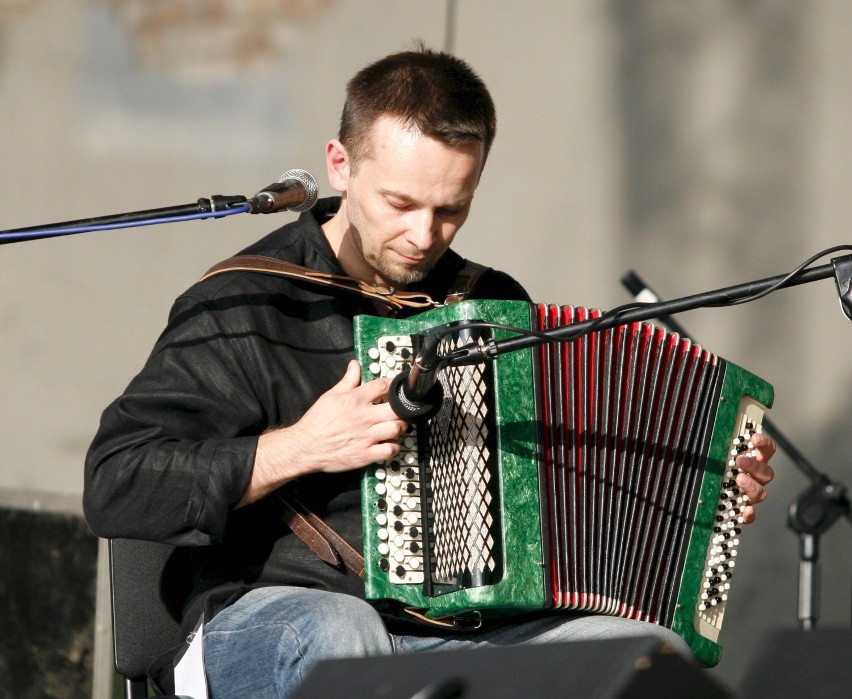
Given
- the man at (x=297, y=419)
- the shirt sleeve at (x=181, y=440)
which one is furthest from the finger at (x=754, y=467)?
the shirt sleeve at (x=181, y=440)

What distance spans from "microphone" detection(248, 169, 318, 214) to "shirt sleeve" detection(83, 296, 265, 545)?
398 mm

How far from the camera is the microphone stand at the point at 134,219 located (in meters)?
1.82

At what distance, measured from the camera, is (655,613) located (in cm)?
228

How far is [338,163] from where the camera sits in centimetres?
246

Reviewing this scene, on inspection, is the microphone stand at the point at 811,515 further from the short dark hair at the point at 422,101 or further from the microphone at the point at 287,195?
the microphone at the point at 287,195

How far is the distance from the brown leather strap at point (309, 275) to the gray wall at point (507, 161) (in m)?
1.64

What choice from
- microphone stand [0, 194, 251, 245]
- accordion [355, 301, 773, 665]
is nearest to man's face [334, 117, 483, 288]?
accordion [355, 301, 773, 665]

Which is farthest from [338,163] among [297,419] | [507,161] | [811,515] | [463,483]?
[507,161]

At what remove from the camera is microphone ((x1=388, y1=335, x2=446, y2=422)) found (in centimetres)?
193

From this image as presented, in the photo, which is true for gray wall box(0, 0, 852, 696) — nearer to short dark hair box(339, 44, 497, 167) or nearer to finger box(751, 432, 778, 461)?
finger box(751, 432, 778, 461)

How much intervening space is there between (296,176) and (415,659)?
0.86 metres

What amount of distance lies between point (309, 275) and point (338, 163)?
0.87ft

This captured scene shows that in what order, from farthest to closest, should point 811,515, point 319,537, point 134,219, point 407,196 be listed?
point 811,515
point 407,196
point 319,537
point 134,219

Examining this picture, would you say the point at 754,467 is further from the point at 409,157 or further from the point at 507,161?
the point at 507,161
